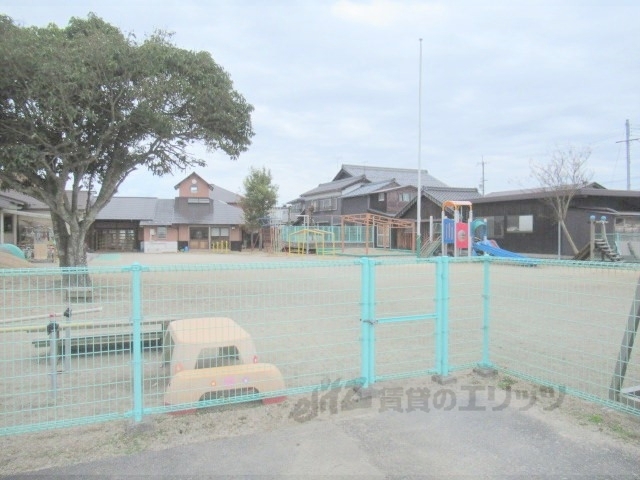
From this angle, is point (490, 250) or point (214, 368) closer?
point (214, 368)

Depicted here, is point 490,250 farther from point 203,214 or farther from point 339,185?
point 203,214

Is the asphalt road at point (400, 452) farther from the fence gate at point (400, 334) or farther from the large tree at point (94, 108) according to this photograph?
the large tree at point (94, 108)

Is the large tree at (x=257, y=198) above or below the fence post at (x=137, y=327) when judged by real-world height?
above

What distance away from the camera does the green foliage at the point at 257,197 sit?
121 feet

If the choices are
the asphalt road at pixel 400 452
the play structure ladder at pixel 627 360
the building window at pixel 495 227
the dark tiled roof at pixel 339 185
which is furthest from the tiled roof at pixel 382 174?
the asphalt road at pixel 400 452

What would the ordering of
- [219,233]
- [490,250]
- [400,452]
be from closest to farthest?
[400,452]
[490,250]
[219,233]

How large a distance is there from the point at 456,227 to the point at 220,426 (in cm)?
1891

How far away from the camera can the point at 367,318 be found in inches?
155

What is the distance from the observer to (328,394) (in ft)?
13.1

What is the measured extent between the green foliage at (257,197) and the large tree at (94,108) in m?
23.9

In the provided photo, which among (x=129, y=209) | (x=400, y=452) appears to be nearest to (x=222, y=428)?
(x=400, y=452)

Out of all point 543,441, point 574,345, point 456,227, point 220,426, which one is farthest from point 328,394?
point 456,227

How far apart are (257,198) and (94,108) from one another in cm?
2617

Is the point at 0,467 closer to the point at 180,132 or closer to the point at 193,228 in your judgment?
the point at 180,132
